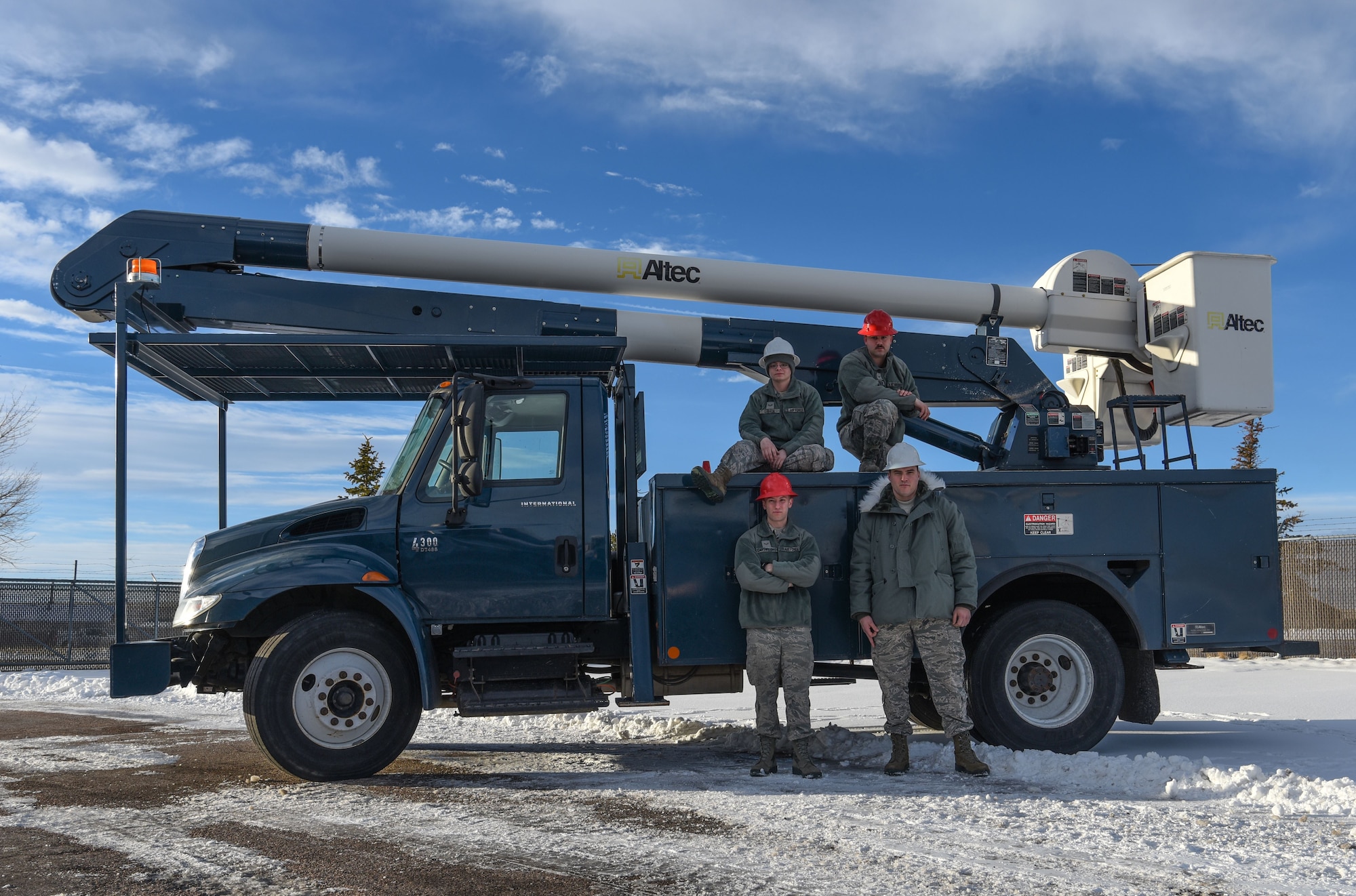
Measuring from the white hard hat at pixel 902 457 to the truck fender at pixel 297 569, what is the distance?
11.1 ft

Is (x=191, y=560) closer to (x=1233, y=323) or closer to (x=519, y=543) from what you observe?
(x=519, y=543)

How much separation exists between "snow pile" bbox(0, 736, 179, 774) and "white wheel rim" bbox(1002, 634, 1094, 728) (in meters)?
6.30

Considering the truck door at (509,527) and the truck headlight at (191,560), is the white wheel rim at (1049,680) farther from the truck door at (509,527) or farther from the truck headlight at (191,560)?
the truck headlight at (191,560)

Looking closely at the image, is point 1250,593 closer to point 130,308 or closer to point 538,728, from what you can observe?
point 538,728

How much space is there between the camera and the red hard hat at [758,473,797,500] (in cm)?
649

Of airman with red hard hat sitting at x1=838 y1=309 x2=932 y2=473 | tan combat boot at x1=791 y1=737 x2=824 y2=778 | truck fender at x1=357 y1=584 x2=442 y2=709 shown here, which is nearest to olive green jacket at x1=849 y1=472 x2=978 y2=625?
airman with red hard hat sitting at x1=838 y1=309 x2=932 y2=473

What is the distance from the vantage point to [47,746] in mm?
8695

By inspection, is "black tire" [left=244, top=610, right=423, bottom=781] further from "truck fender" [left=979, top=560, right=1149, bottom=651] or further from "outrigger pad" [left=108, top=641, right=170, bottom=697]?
"truck fender" [left=979, top=560, right=1149, bottom=651]

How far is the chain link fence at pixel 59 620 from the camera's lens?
2058cm

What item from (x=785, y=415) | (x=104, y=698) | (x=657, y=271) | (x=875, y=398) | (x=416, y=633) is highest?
(x=657, y=271)

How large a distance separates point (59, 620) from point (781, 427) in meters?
19.5

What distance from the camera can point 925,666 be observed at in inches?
263

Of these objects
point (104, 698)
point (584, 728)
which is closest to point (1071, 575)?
point (584, 728)

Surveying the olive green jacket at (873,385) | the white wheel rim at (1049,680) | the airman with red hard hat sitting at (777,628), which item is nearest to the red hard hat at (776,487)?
the airman with red hard hat sitting at (777,628)
